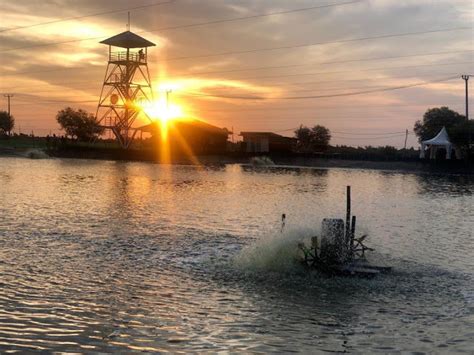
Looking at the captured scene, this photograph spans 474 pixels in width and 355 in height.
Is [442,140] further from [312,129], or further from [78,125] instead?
[78,125]

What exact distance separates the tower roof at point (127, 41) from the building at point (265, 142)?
2638 centimetres

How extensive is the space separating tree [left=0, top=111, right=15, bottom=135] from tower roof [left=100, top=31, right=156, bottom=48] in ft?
208

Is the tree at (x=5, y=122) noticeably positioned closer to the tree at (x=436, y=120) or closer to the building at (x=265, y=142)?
the building at (x=265, y=142)

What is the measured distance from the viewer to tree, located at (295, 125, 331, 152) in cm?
11819

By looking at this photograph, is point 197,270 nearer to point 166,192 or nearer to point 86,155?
point 166,192

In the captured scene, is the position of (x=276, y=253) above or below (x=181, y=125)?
below

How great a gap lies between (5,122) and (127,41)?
6763cm

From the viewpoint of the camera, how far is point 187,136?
107 metres

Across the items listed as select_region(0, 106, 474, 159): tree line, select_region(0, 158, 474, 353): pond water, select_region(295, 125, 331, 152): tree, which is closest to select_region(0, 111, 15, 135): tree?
select_region(0, 106, 474, 159): tree line

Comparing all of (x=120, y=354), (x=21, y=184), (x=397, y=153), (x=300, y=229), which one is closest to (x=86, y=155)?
(x=397, y=153)

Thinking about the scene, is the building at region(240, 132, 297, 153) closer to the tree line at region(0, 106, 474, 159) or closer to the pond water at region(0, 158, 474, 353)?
the tree line at region(0, 106, 474, 159)

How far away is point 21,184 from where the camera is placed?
41625mm

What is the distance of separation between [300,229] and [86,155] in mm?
96929

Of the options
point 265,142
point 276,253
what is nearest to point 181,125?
point 265,142
